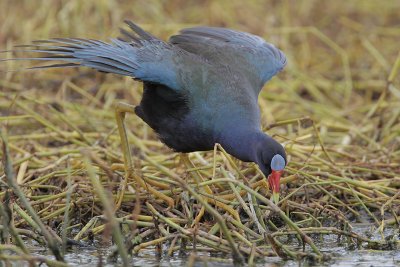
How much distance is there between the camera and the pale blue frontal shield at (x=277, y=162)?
4.65 m

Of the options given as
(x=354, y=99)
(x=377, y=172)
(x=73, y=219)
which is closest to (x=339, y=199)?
(x=377, y=172)

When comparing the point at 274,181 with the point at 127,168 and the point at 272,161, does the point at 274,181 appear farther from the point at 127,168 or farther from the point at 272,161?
the point at 127,168

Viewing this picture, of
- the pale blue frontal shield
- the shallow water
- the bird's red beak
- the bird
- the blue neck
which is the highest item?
the bird

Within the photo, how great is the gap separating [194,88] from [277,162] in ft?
2.59

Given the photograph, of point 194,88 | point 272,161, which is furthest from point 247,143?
point 194,88

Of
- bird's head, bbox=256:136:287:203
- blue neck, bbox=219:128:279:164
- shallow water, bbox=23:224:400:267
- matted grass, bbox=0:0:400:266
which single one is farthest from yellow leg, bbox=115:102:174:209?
bird's head, bbox=256:136:287:203

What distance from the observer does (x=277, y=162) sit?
465 centimetres

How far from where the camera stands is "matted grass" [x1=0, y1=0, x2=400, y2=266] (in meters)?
4.53

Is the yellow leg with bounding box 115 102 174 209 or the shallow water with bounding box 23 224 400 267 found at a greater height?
the yellow leg with bounding box 115 102 174 209

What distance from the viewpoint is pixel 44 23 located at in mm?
9289

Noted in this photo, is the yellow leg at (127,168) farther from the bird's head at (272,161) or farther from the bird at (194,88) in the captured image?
the bird's head at (272,161)

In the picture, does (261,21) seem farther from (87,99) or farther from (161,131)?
(161,131)

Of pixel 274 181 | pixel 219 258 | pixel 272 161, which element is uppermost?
pixel 272 161

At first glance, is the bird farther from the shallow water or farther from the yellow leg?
the shallow water
